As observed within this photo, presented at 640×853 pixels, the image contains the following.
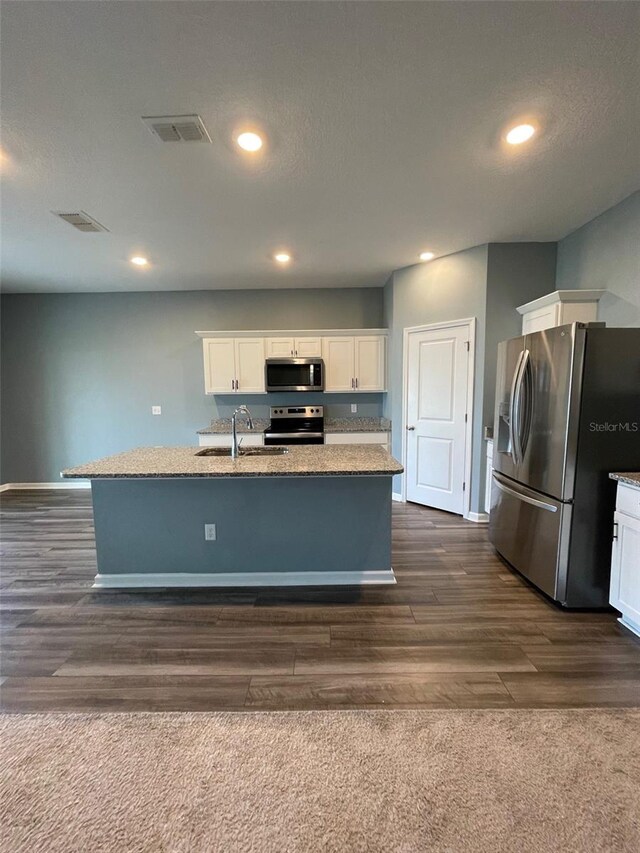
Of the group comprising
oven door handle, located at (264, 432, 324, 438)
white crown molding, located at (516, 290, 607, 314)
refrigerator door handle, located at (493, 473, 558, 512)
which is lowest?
refrigerator door handle, located at (493, 473, 558, 512)

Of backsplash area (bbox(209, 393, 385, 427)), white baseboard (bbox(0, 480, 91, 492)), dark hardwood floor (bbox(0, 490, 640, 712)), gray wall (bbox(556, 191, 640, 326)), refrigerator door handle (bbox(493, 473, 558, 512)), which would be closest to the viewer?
dark hardwood floor (bbox(0, 490, 640, 712))

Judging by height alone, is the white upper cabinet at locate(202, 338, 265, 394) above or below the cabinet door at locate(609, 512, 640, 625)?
above

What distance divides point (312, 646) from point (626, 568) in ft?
6.22

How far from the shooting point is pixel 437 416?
13.4 ft

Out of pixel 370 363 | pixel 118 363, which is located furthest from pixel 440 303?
pixel 118 363

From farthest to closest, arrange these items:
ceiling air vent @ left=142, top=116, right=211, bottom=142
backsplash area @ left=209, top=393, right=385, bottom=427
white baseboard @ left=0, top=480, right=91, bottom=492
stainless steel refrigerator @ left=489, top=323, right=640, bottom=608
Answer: white baseboard @ left=0, top=480, right=91, bottom=492
backsplash area @ left=209, top=393, right=385, bottom=427
stainless steel refrigerator @ left=489, top=323, right=640, bottom=608
ceiling air vent @ left=142, top=116, right=211, bottom=142

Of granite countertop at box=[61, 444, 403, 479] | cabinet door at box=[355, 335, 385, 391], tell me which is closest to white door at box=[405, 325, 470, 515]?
cabinet door at box=[355, 335, 385, 391]

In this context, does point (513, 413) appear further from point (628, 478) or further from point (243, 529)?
point (243, 529)

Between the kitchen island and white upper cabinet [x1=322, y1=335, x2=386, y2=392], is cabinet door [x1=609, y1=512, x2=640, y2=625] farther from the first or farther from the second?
white upper cabinet [x1=322, y1=335, x2=386, y2=392]

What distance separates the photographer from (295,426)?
4.96 metres

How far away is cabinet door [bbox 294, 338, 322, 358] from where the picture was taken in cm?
479

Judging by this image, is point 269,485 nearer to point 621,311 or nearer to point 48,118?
point 48,118

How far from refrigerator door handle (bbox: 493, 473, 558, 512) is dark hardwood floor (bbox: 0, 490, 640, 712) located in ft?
2.06

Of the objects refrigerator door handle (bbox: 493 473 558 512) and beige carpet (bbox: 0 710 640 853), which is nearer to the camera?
beige carpet (bbox: 0 710 640 853)
